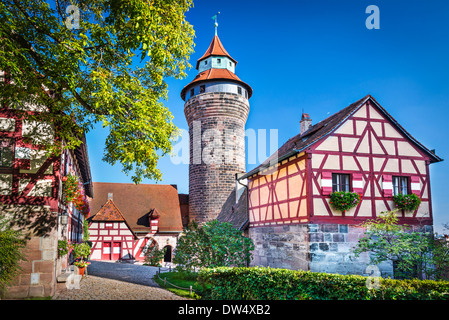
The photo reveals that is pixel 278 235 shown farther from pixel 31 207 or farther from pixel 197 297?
pixel 31 207

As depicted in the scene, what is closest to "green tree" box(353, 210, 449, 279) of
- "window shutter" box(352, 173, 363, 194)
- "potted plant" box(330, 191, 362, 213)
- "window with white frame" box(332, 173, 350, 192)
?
"potted plant" box(330, 191, 362, 213)

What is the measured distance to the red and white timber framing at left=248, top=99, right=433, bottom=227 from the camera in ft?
42.8

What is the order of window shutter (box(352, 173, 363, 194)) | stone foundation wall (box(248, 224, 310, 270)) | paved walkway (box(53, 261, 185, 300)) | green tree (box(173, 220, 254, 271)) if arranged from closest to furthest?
paved walkway (box(53, 261, 185, 300)) → stone foundation wall (box(248, 224, 310, 270)) → window shutter (box(352, 173, 363, 194)) → green tree (box(173, 220, 254, 271))

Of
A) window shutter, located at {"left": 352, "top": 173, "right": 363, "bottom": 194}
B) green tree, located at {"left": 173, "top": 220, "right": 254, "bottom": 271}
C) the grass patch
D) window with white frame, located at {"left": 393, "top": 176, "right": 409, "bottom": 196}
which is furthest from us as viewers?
green tree, located at {"left": 173, "top": 220, "right": 254, "bottom": 271}

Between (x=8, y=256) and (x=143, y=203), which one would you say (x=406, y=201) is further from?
(x=143, y=203)

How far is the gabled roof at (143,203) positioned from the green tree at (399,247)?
668 inches

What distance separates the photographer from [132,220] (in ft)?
90.6

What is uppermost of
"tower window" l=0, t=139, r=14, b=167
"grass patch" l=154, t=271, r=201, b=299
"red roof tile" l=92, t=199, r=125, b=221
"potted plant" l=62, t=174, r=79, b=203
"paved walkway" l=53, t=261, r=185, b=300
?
"tower window" l=0, t=139, r=14, b=167

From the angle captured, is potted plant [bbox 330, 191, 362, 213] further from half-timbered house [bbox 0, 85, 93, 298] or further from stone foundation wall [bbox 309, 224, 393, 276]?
half-timbered house [bbox 0, 85, 93, 298]

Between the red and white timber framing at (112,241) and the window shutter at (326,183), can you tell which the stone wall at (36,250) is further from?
the red and white timber framing at (112,241)

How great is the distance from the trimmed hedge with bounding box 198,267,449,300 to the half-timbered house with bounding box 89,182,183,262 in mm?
14597

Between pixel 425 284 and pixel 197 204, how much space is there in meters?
18.8
